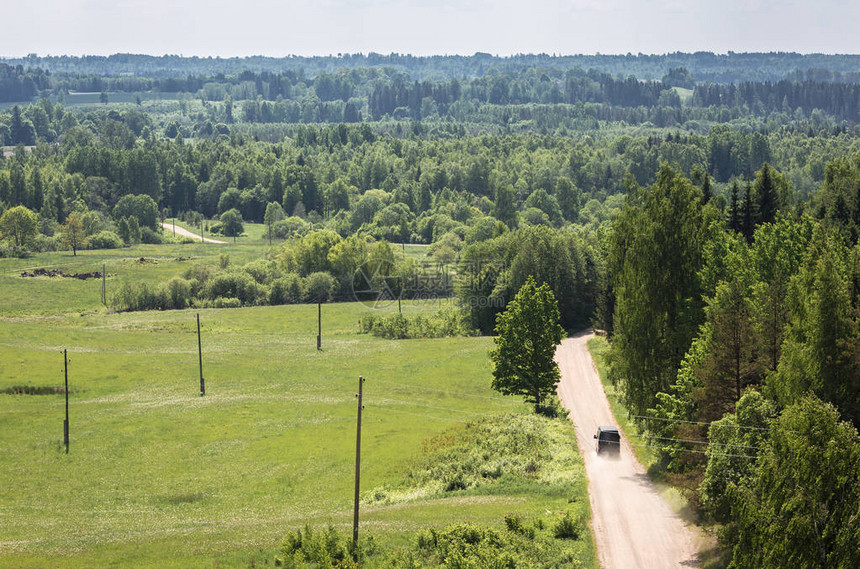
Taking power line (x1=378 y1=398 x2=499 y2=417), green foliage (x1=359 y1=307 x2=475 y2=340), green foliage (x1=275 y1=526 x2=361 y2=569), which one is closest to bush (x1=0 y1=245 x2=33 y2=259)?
green foliage (x1=359 y1=307 x2=475 y2=340)

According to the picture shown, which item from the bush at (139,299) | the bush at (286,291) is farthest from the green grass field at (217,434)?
the bush at (286,291)

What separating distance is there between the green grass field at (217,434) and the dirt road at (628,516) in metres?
1.28

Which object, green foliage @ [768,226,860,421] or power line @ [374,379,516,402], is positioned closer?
green foliage @ [768,226,860,421]

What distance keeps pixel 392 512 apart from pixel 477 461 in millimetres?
9670

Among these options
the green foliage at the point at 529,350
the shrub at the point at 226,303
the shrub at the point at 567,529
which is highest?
the green foliage at the point at 529,350

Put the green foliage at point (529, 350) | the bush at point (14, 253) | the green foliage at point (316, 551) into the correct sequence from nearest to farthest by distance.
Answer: the green foliage at point (316, 551)
the green foliage at point (529, 350)
the bush at point (14, 253)

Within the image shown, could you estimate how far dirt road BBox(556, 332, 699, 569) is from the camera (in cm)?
3881

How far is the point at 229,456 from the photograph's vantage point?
6197 cm

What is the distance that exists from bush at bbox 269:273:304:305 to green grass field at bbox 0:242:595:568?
35.4ft

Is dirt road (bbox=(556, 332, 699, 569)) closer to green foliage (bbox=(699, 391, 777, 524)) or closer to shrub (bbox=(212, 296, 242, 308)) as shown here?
green foliage (bbox=(699, 391, 777, 524))

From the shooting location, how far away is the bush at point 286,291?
12988cm

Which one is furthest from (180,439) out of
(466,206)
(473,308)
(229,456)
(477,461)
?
(466,206)

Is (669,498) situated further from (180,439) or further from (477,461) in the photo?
(180,439)

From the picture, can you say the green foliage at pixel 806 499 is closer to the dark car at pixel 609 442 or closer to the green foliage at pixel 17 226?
the dark car at pixel 609 442
